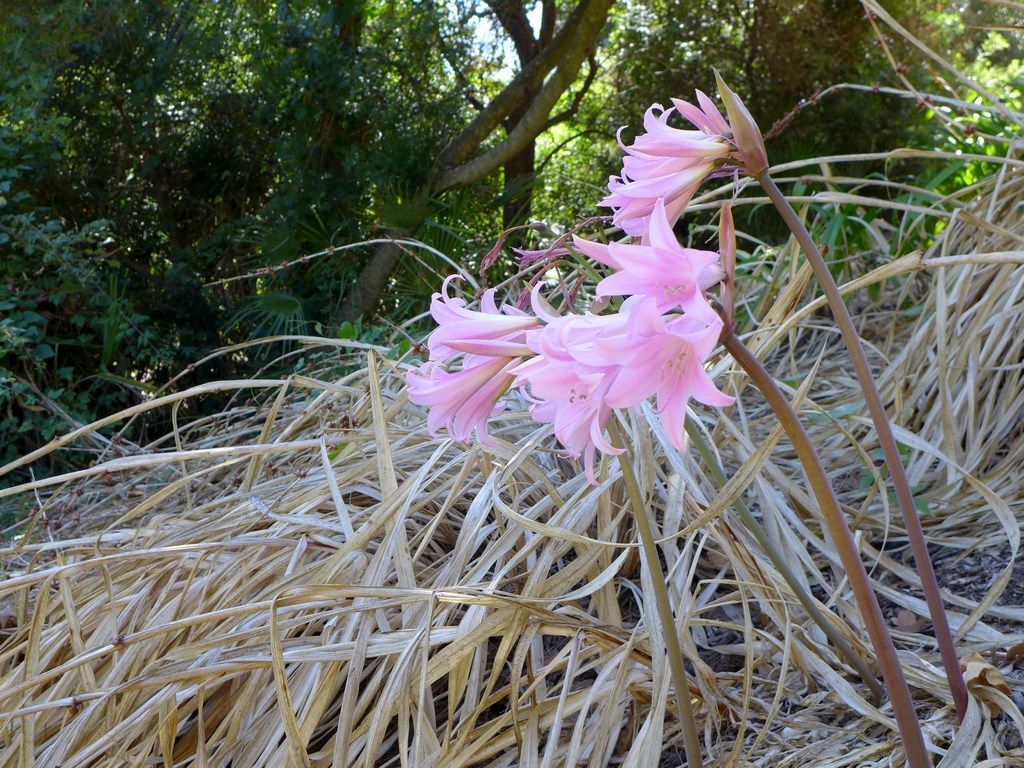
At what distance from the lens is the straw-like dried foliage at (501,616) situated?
113 cm

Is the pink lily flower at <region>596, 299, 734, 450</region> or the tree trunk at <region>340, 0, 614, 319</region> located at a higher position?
the tree trunk at <region>340, 0, 614, 319</region>

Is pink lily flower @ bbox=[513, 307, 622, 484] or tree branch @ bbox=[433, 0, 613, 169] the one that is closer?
pink lily flower @ bbox=[513, 307, 622, 484]

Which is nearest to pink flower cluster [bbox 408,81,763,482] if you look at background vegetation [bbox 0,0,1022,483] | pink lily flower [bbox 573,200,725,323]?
pink lily flower [bbox 573,200,725,323]

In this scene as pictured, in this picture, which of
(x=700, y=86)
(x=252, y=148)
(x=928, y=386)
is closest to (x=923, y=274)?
(x=928, y=386)

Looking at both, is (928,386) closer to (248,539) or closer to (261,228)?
(248,539)

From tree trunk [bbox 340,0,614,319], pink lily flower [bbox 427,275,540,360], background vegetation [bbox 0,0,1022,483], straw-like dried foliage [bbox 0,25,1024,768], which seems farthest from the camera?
tree trunk [bbox 340,0,614,319]

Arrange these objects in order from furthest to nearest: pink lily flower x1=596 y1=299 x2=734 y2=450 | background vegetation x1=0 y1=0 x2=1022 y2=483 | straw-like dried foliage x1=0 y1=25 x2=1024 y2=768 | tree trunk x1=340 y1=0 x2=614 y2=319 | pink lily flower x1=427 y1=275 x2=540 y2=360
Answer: tree trunk x1=340 y1=0 x2=614 y2=319
background vegetation x1=0 y1=0 x2=1022 y2=483
straw-like dried foliage x1=0 y1=25 x2=1024 y2=768
pink lily flower x1=427 y1=275 x2=540 y2=360
pink lily flower x1=596 y1=299 x2=734 y2=450

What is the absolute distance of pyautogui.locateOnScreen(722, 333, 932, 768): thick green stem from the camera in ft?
2.31

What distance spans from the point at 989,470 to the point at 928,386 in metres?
0.28

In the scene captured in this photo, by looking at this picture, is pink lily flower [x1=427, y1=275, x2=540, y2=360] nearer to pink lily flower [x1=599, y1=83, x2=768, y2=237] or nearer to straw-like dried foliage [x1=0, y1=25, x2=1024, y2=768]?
pink lily flower [x1=599, y1=83, x2=768, y2=237]

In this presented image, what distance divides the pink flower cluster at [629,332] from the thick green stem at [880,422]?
8 centimetres

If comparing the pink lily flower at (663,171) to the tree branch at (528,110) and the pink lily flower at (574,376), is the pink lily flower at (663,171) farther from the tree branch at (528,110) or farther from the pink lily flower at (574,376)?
the tree branch at (528,110)

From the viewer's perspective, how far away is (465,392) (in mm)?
805

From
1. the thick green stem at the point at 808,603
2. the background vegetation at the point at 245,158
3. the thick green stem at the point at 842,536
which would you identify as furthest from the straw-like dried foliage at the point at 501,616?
the background vegetation at the point at 245,158
